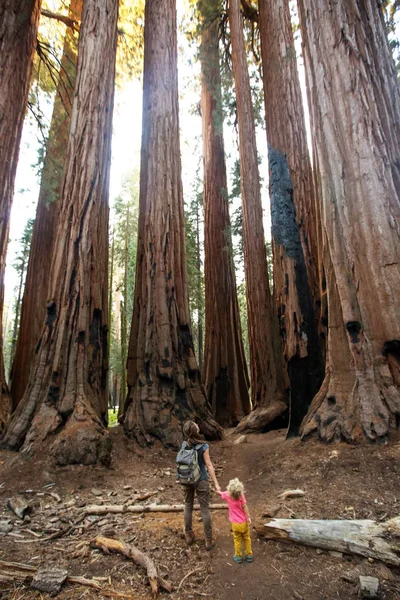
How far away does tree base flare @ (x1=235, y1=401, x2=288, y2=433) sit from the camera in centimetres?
702

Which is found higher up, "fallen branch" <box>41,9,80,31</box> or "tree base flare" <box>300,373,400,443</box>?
"fallen branch" <box>41,9,80,31</box>

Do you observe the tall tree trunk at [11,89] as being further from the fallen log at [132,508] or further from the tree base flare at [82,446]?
→ the fallen log at [132,508]

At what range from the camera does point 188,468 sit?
2695 mm

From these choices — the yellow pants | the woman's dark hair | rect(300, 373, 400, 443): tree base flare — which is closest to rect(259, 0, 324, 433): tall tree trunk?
rect(300, 373, 400, 443): tree base flare

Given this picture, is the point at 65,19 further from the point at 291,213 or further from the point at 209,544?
the point at 209,544

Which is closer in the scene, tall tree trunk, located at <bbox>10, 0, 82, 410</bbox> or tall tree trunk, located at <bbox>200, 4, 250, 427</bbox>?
tall tree trunk, located at <bbox>10, 0, 82, 410</bbox>

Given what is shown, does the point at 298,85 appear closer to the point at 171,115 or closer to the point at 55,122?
the point at 171,115

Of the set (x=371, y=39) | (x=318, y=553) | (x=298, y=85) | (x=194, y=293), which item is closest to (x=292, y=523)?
(x=318, y=553)

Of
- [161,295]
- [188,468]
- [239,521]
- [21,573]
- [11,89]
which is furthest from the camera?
[11,89]

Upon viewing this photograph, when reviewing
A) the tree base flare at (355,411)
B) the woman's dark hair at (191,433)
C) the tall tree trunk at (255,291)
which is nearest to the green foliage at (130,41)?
the tall tree trunk at (255,291)

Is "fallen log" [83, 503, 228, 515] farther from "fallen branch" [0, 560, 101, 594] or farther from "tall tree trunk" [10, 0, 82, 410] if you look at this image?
"tall tree trunk" [10, 0, 82, 410]

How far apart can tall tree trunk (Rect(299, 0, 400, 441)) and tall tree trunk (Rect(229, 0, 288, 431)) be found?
11.7 ft

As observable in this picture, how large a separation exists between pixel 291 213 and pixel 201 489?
533 cm

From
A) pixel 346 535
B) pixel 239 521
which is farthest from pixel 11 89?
pixel 346 535
